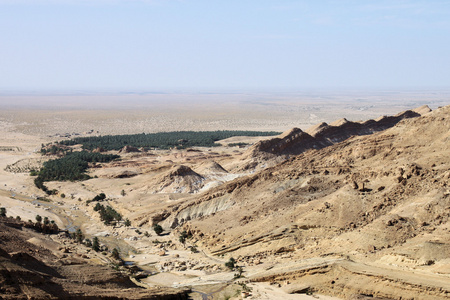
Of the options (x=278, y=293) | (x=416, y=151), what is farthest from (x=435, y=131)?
(x=278, y=293)

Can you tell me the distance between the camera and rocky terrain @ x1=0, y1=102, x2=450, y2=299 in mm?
23984

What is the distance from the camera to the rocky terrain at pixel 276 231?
78.7 ft

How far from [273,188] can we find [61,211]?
20.9 meters

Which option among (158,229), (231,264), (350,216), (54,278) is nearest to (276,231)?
(231,264)

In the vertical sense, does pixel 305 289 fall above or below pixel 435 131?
below

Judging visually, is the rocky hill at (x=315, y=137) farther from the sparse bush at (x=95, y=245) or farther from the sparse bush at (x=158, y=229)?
the sparse bush at (x=95, y=245)

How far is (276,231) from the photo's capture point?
32.5 metres

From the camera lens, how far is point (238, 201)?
40.8 meters

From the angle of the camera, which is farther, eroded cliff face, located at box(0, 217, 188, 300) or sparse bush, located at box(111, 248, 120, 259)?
sparse bush, located at box(111, 248, 120, 259)

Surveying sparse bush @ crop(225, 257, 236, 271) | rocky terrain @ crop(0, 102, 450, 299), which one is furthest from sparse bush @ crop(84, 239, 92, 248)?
sparse bush @ crop(225, 257, 236, 271)

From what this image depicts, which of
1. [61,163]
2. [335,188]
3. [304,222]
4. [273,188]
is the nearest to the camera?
[304,222]

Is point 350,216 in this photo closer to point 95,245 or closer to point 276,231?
point 276,231

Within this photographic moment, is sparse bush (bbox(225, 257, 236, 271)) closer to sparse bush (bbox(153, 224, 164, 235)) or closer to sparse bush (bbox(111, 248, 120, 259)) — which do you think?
sparse bush (bbox(111, 248, 120, 259))

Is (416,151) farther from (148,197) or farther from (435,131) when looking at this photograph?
(148,197)
